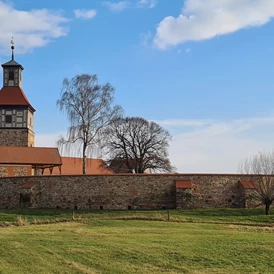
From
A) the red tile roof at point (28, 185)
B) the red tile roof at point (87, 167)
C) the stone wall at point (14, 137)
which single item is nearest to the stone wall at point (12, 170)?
the stone wall at point (14, 137)

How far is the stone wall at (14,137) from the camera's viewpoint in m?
43.0

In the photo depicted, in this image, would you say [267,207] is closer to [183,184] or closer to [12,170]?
[183,184]

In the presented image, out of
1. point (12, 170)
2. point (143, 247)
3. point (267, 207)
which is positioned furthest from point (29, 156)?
point (143, 247)

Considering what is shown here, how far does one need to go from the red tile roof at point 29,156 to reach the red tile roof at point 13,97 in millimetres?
8384

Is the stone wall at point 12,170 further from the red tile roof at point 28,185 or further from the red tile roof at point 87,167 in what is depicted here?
the red tile roof at point 87,167

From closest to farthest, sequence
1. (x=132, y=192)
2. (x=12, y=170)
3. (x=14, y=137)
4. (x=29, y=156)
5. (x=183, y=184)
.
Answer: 1. (x=183, y=184)
2. (x=132, y=192)
3. (x=12, y=170)
4. (x=29, y=156)
5. (x=14, y=137)

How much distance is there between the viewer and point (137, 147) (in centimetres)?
4431

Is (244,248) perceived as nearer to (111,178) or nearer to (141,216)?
(141,216)

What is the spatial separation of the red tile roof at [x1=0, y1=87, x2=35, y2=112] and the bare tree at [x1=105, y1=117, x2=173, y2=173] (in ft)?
29.9

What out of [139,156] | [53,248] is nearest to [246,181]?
[53,248]

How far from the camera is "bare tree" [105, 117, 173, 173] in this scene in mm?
43625

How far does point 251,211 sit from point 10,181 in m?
13.7

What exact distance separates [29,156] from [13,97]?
409 inches

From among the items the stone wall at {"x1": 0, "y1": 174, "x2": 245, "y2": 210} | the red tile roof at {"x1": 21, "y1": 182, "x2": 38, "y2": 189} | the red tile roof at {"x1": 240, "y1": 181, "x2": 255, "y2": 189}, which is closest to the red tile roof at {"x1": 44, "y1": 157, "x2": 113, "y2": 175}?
the red tile roof at {"x1": 21, "y1": 182, "x2": 38, "y2": 189}
